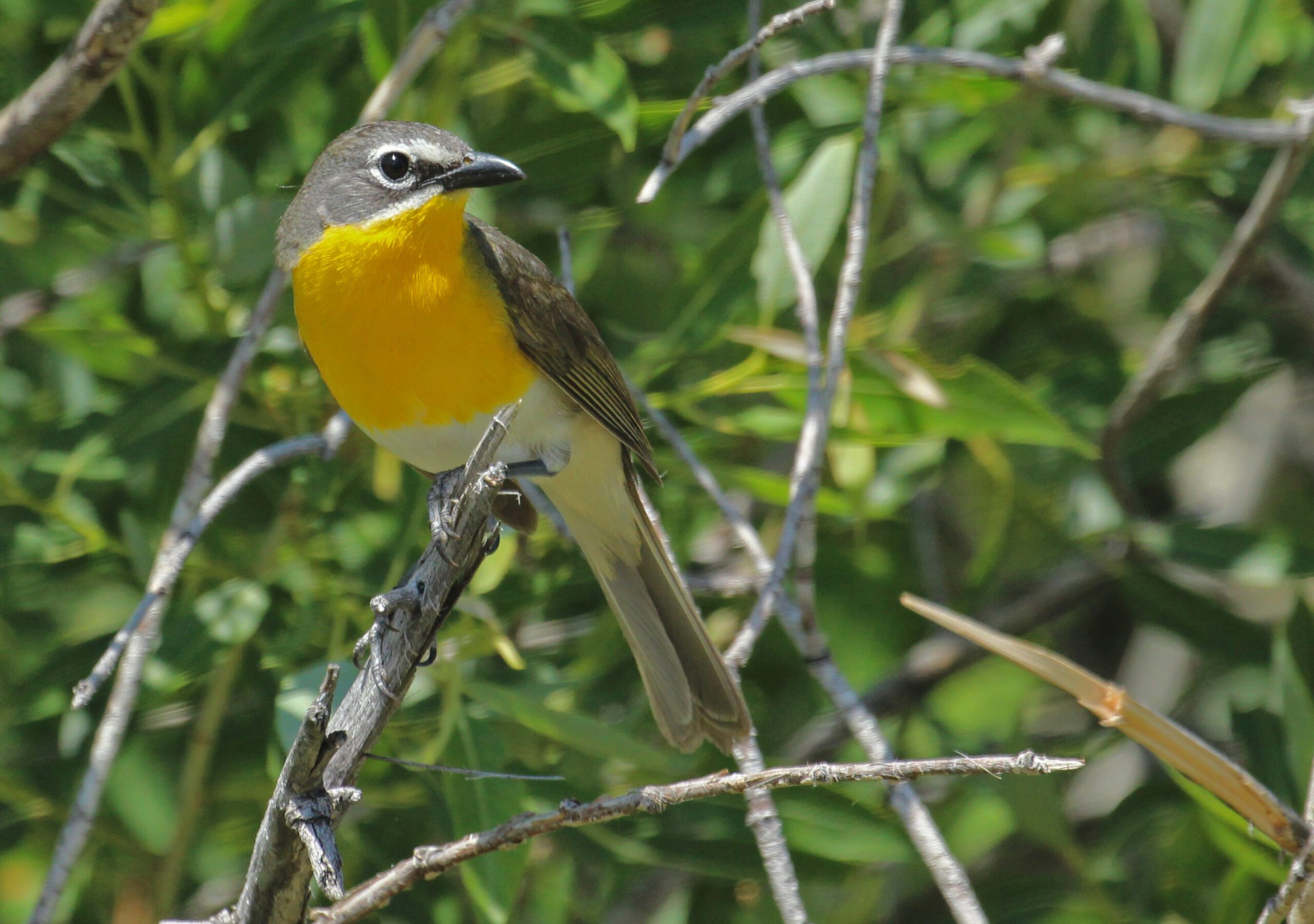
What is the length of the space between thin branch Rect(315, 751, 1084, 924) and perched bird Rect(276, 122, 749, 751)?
3.85ft

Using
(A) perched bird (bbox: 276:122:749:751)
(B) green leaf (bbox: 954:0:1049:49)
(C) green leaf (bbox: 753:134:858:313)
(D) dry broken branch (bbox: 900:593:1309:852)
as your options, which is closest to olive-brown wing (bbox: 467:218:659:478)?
(A) perched bird (bbox: 276:122:749:751)

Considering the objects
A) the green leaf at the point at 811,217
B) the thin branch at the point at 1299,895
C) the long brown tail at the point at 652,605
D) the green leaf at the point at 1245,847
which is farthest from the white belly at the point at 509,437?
the thin branch at the point at 1299,895

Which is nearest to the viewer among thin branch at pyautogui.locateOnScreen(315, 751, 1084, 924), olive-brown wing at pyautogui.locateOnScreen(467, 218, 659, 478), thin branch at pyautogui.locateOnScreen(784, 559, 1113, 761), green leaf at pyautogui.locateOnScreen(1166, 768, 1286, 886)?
thin branch at pyautogui.locateOnScreen(315, 751, 1084, 924)

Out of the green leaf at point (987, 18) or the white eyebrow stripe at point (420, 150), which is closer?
the white eyebrow stripe at point (420, 150)

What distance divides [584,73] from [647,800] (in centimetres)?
213

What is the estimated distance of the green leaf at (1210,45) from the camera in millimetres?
4172

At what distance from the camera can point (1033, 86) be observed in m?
3.64

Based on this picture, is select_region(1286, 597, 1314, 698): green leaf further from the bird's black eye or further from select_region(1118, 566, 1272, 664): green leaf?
the bird's black eye

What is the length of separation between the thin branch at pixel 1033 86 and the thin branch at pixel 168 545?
0.67 m

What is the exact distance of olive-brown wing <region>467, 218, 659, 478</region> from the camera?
3607 mm

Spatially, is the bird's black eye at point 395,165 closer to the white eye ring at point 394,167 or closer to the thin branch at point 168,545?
the white eye ring at point 394,167

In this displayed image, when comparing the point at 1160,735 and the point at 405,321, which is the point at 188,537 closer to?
the point at 405,321

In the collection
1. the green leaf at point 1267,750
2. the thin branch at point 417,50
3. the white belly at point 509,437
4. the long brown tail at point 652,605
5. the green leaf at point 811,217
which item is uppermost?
the thin branch at point 417,50

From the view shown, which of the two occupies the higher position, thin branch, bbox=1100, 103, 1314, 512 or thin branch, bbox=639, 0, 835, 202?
thin branch, bbox=639, 0, 835, 202
